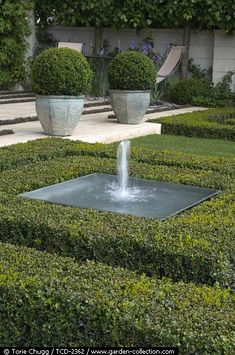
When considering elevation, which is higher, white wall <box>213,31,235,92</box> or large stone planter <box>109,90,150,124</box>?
white wall <box>213,31,235,92</box>

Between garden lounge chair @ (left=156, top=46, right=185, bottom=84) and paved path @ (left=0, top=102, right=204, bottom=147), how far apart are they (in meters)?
2.78

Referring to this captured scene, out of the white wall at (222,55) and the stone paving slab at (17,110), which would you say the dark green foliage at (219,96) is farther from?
the stone paving slab at (17,110)

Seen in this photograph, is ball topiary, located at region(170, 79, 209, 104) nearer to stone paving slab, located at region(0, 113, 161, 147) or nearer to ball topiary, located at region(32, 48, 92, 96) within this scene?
stone paving slab, located at region(0, 113, 161, 147)

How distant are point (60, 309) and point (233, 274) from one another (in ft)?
3.87

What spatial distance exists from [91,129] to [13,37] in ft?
19.3

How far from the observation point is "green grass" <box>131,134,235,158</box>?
823cm

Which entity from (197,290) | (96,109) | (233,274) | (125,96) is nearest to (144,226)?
(233,274)

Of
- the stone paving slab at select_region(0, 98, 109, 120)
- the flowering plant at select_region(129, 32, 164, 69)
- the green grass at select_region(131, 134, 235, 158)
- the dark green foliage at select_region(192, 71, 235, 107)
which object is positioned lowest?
the green grass at select_region(131, 134, 235, 158)

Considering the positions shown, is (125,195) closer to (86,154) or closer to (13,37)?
(86,154)

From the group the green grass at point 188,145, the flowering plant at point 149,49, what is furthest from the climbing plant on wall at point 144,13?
the green grass at point 188,145

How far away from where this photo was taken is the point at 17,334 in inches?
118

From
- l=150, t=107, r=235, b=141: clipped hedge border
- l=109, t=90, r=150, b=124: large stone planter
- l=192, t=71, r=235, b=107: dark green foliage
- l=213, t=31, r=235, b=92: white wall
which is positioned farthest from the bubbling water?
l=213, t=31, r=235, b=92: white wall

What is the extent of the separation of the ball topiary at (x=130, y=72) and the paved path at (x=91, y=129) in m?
0.58

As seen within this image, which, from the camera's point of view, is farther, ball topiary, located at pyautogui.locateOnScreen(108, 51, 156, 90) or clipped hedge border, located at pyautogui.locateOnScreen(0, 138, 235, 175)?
ball topiary, located at pyautogui.locateOnScreen(108, 51, 156, 90)
